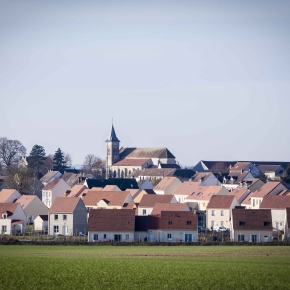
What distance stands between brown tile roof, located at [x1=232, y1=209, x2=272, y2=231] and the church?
341 ft

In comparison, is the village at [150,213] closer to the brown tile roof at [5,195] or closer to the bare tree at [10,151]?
the brown tile roof at [5,195]

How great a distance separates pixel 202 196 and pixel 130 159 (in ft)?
292

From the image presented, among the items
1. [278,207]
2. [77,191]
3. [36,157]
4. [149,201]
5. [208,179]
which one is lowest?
[278,207]

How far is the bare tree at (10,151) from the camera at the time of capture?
137 meters

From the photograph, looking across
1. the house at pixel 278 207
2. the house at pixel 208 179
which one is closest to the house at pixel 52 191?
the house at pixel 208 179

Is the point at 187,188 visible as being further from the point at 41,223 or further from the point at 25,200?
the point at 41,223

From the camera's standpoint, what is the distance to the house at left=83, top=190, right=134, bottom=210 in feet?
279

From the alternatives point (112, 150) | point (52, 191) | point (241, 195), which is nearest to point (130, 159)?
point (112, 150)

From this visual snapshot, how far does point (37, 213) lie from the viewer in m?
82.6

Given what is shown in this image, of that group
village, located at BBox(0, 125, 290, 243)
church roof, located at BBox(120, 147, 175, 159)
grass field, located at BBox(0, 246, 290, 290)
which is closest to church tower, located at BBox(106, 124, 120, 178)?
church roof, located at BBox(120, 147, 175, 159)

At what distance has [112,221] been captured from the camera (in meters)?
63.5

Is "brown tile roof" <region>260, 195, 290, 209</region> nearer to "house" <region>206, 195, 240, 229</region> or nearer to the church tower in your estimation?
"house" <region>206, 195, 240, 229</region>

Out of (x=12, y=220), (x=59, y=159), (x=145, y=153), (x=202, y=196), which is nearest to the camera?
(x=12, y=220)

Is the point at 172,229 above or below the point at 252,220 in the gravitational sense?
below
